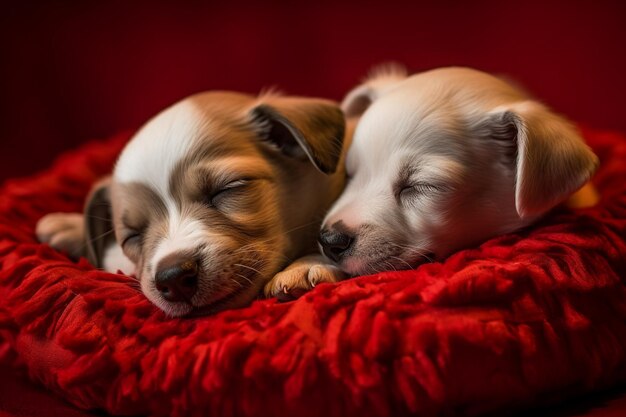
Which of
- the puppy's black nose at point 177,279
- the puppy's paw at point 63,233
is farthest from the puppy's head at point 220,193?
the puppy's paw at point 63,233

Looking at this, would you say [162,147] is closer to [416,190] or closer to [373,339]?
[416,190]

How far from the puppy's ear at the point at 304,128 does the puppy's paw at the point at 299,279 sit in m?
0.27

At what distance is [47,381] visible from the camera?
5.09 ft

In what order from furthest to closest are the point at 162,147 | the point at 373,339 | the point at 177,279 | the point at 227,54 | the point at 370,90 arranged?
the point at 227,54
the point at 370,90
the point at 162,147
the point at 177,279
the point at 373,339

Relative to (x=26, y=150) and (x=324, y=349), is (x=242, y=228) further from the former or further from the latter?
(x=26, y=150)

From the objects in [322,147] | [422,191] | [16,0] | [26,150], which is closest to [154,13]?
[16,0]

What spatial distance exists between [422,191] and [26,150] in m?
2.18

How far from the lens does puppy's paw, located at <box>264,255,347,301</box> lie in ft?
5.13

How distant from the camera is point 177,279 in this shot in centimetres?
153

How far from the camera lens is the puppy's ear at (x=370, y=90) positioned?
2.25 meters

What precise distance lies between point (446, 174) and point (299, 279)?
1.45 feet

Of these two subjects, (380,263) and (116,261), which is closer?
(380,263)

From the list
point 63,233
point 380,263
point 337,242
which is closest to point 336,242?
point 337,242

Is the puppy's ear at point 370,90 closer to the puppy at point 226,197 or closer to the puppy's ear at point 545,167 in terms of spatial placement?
the puppy at point 226,197
